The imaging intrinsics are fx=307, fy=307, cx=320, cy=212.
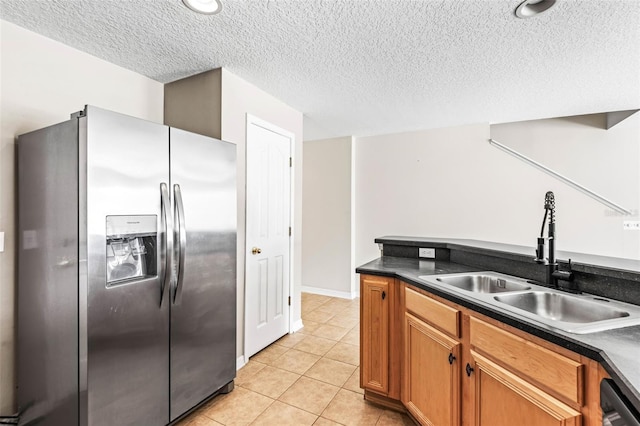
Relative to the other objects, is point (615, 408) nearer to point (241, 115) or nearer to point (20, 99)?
point (241, 115)

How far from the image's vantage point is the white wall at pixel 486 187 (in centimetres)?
359

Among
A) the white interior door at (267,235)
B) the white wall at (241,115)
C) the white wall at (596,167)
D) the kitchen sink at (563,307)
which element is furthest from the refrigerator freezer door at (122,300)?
the white wall at (596,167)

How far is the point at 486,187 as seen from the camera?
3.99 metres

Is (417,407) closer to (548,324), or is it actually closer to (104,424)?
(548,324)

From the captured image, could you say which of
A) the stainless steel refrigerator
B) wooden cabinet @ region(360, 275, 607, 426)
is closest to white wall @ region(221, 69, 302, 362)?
the stainless steel refrigerator

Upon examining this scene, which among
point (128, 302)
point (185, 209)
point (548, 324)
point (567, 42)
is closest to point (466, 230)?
point (567, 42)

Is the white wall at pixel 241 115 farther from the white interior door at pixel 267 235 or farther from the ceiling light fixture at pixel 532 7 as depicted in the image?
the ceiling light fixture at pixel 532 7

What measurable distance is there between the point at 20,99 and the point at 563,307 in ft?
10.6

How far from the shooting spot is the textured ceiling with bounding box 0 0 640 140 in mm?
1689

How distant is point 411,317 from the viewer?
1838 mm

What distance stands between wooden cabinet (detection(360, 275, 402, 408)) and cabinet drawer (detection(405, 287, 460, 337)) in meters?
0.14

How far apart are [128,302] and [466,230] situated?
3.88m

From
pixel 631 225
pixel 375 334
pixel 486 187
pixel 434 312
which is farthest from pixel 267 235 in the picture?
pixel 631 225

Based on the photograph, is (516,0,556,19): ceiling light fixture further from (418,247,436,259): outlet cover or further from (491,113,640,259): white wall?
(491,113,640,259): white wall
